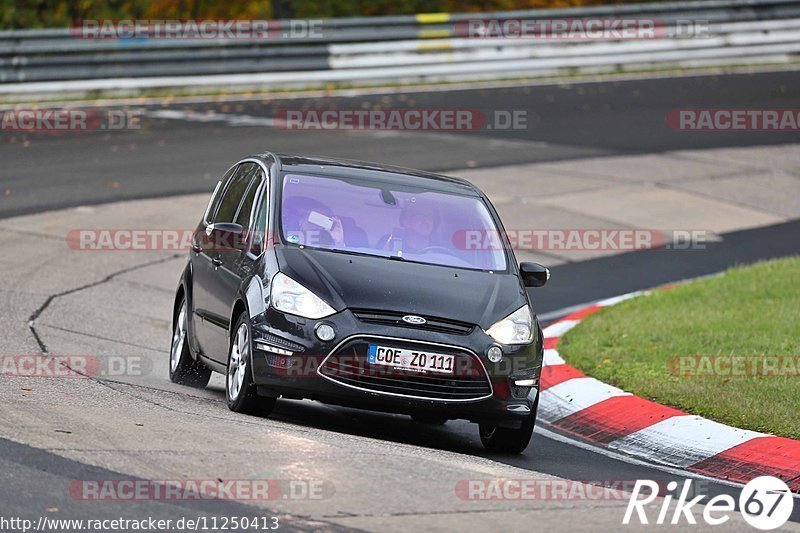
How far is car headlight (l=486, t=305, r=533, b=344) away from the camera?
8.35 m

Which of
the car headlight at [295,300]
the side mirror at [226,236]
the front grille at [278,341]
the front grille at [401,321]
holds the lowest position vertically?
the front grille at [278,341]

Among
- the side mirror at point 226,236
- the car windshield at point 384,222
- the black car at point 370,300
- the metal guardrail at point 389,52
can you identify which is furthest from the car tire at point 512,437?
the metal guardrail at point 389,52

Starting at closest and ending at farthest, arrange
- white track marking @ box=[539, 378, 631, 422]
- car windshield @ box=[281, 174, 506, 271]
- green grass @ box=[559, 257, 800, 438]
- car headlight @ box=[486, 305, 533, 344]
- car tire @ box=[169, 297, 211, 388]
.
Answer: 1. car headlight @ box=[486, 305, 533, 344]
2. car windshield @ box=[281, 174, 506, 271]
3. green grass @ box=[559, 257, 800, 438]
4. white track marking @ box=[539, 378, 631, 422]
5. car tire @ box=[169, 297, 211, 388]

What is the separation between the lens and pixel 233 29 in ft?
84.8

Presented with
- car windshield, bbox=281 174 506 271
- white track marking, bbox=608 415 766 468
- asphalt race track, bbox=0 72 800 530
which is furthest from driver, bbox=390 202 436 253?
white track marking, bbox=608 415 766 468

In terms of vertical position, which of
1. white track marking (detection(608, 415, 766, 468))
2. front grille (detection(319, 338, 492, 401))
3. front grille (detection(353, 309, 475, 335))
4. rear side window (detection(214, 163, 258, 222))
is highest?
rear side window (detection(214, 163, 258, 222))

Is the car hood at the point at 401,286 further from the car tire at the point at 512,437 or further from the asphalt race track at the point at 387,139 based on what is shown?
the asphalt race track at the point at 387,139

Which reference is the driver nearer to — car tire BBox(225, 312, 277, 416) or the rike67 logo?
car tire BBox(225, 312, 277, 416)

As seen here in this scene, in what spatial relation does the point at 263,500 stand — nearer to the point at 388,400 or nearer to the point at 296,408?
the point at 388,400

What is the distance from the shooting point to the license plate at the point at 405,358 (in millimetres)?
8086

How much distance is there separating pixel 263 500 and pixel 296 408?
3.33 m

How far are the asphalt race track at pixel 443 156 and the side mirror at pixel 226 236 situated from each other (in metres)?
1.03

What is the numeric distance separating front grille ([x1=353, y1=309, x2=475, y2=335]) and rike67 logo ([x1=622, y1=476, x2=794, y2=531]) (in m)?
1.33

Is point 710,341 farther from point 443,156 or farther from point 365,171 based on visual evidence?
point 443,156
